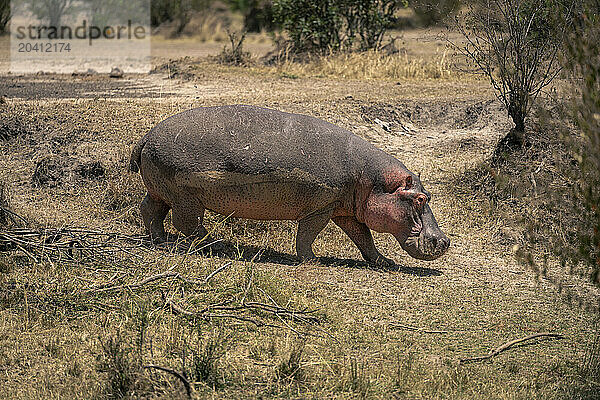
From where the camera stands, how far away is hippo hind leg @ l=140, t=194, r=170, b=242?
8055 mm

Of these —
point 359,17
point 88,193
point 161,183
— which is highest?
point 359,17

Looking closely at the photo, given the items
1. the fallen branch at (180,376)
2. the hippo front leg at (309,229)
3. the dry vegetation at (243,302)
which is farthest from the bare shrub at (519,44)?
the fallen branch at (180,376)

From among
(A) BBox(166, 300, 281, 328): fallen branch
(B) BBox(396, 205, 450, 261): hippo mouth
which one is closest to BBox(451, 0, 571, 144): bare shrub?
(B) BBox(396, 205, 450, 261): hippo mouth

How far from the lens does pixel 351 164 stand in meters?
7.55

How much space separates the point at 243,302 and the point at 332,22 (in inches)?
498

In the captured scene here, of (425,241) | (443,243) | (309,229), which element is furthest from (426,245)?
(309,229)

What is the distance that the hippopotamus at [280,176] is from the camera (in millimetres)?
7285

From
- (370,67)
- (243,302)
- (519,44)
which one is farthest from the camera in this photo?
(370,67)

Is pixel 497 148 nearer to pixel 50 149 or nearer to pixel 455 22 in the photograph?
pixel 455 22

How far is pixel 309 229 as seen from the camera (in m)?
7.64

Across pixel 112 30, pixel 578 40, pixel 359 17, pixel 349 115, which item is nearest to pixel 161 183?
pixel 578 40

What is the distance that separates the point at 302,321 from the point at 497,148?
6.01m

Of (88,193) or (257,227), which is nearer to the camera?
(257,227)

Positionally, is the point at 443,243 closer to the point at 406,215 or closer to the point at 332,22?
the point at 406,215
